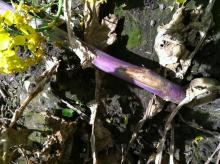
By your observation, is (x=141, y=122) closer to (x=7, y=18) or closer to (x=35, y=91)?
(x=35, y=91)

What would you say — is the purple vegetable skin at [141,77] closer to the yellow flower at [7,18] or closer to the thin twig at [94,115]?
the thin twig at [94,115]

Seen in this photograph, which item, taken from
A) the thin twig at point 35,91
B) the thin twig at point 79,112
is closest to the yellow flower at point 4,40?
the thin twig at point 35,91

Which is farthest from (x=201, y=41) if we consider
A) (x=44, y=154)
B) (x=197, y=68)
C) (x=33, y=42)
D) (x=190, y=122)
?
(x=44, y=154)

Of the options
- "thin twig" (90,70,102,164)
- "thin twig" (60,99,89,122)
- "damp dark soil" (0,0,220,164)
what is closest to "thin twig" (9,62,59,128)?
"damp dark soil" (0,0,220,164)

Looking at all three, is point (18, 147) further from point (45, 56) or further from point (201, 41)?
point (201, 41)

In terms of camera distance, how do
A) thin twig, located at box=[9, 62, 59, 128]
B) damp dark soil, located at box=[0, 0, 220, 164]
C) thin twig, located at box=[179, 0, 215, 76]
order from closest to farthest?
thin twig, located at box=[179, 0, 215, 76]
damp dark soil, located at box=[0, 0, 220, 164]
thin twig, located at box=[9, 62, 59, 128]

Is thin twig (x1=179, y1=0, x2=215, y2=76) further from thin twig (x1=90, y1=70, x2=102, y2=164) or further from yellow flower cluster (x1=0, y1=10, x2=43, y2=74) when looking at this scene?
yellow flower cluster (x1=0, y1=10, x2=43, y2=74)
